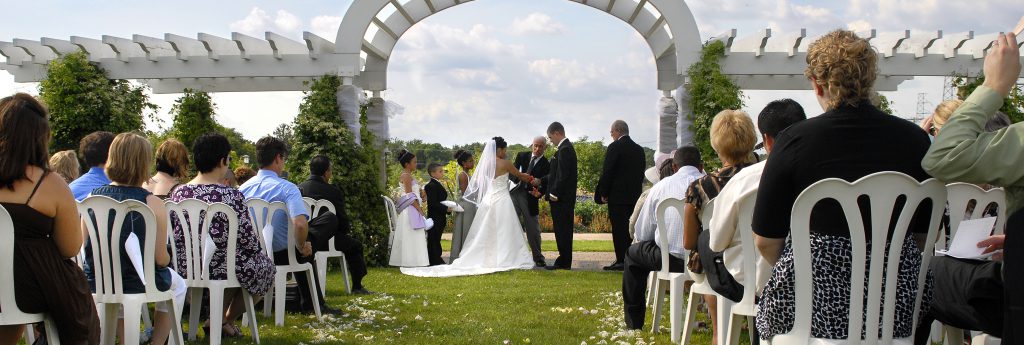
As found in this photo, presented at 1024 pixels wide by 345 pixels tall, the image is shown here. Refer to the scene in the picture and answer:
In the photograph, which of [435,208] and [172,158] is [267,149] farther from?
[435,208]

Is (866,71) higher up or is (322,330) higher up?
(866,71)

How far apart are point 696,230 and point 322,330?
277cm

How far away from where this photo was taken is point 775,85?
35.7ft

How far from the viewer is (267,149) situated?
6023 millimetres

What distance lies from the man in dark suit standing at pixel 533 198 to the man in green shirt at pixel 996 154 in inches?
339

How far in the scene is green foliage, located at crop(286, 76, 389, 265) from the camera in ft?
33.5

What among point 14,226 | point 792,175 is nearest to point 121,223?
point 14,226

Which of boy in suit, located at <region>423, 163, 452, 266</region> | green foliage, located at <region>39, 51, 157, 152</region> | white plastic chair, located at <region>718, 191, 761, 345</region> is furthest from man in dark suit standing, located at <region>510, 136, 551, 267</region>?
white plastic chair, located at <region>718, 191, 761, 345</region>

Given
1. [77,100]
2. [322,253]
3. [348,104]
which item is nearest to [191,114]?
[77,100]

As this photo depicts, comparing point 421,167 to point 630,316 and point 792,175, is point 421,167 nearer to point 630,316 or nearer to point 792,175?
point 630,316

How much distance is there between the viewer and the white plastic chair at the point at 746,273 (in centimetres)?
341

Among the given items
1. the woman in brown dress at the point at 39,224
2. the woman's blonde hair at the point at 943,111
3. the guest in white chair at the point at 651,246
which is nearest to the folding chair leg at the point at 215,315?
the woman in brown dress at the point at 39,224

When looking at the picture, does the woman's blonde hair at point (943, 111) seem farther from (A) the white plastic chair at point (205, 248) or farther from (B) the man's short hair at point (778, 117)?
(A) the white plastic chair at point (205, 248)

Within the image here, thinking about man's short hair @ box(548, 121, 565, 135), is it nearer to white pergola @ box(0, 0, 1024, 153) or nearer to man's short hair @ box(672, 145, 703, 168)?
white pergola @ box(0, 0, 1024, 153)
